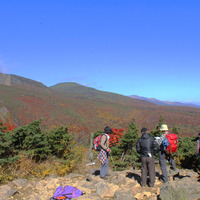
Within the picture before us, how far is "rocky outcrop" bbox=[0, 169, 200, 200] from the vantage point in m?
4.25

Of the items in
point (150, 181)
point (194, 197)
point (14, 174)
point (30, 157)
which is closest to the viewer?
point (194, 197)

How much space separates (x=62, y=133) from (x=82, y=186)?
3909mm

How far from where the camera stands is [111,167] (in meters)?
11.7

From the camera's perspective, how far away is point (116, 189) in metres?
5.31

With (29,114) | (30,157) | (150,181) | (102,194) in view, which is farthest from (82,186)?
(29,114)

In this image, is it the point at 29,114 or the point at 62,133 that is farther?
the point at 29,114

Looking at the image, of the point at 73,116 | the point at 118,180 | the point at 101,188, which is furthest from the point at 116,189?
the point at 73,116

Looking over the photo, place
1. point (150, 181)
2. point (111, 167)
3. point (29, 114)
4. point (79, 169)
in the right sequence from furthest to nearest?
point (29, 114)
point (111, 167)
point (79, 169)
point (150, 181)

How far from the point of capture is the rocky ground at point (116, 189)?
13.9 feet

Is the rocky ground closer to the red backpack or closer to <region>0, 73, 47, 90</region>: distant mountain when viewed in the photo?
the red backpack

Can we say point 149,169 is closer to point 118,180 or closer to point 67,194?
point 118,180

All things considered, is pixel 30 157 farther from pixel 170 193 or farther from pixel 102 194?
pixel 170 193

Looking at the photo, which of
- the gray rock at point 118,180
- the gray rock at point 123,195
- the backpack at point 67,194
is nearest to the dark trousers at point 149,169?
the gray rock at point 118,180

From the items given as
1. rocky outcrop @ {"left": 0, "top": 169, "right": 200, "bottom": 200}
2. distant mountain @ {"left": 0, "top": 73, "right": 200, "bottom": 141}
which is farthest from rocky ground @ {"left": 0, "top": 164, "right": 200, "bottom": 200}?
distant mountain @ {"left": 0, "top": 73, "right": 200, "bottom": 141}
